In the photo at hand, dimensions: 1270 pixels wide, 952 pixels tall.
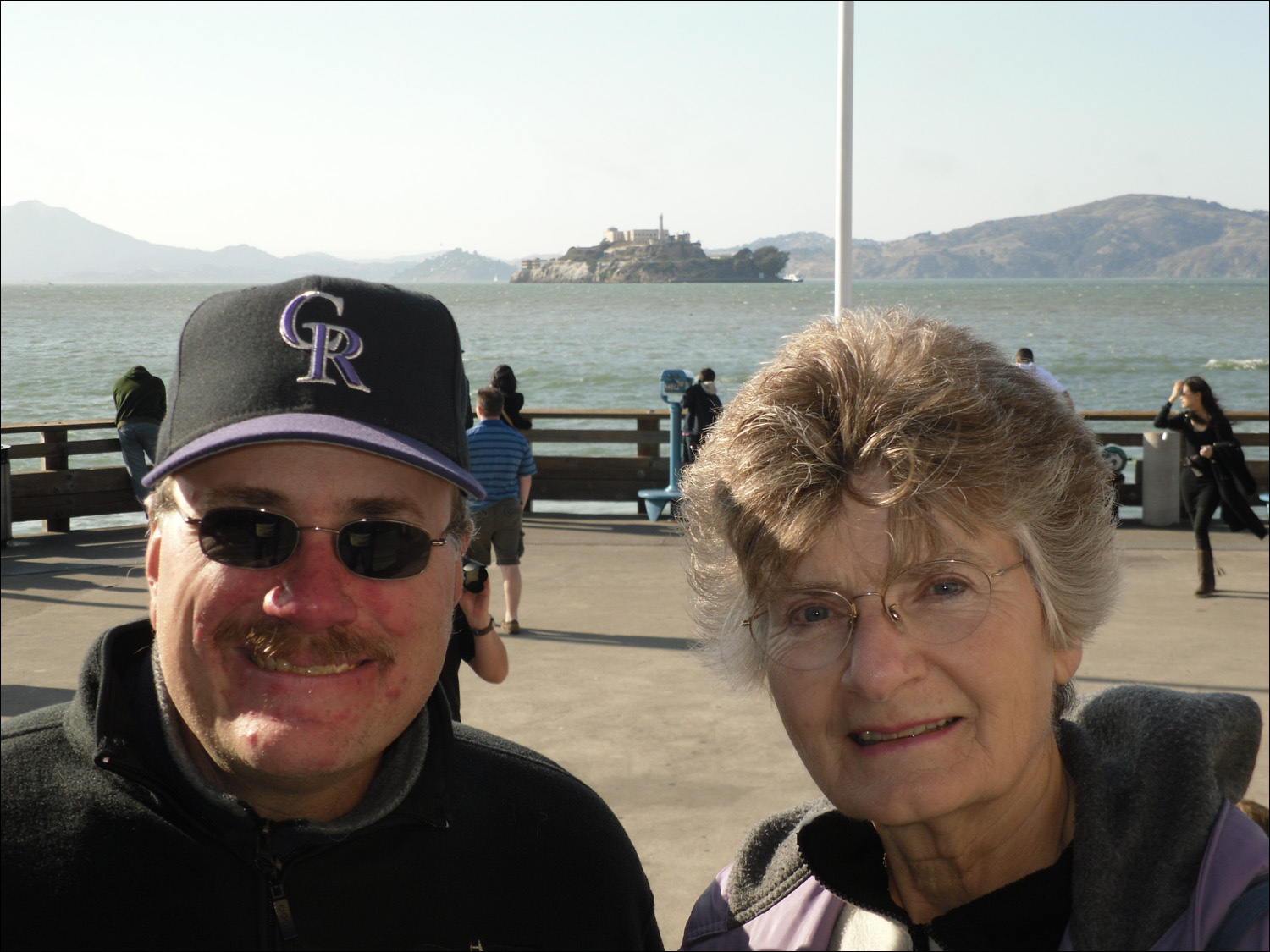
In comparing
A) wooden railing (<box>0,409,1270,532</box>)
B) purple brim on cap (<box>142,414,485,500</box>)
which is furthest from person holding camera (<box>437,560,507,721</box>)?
wooden railing (<box>0,409,1270,532</box>)

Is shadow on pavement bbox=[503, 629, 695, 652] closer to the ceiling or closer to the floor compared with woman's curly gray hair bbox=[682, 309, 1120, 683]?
closer to the floor

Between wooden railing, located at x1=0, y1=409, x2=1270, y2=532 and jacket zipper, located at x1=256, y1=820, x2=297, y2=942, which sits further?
wooden railing, located at x1=0, y1=409, x2=1270, y2=532

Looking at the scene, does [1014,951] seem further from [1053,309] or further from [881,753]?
[1053,309]

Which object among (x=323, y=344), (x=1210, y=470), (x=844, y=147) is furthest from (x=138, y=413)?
(x=323, y=344)

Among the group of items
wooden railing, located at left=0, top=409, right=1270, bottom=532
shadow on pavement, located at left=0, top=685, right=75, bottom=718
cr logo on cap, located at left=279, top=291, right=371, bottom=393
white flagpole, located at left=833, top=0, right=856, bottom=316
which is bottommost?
shadow on pavement, located at left=0, top=685, right=75, bottom=718

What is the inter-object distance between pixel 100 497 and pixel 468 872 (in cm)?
1166

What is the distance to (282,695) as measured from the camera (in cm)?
153

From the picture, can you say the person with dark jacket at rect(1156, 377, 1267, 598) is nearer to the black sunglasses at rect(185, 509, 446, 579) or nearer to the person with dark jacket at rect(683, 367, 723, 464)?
the person with dark jacket at rect(683, 367, 723, 464)

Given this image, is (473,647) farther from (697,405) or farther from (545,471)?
(545,471)

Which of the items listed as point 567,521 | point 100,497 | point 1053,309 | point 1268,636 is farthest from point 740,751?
point 1053,309

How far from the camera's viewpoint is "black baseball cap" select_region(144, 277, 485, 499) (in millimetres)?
1555

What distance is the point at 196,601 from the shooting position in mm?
1548

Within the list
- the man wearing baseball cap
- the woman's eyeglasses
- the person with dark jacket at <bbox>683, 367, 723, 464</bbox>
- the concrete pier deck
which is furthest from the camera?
the person with dark jacket at <bbox>683, 367, 723, 464</bbox>

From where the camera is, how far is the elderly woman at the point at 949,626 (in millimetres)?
1613
